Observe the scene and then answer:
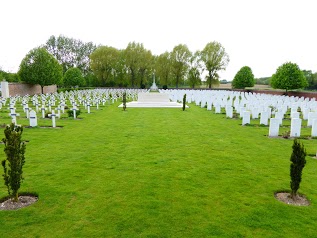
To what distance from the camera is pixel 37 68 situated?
1428 inches

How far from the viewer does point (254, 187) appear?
5.23m

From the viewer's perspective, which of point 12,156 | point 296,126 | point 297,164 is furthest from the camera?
point 296,126

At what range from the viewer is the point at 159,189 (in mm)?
5039

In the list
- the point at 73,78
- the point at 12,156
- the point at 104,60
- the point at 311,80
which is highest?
the point at 104,60

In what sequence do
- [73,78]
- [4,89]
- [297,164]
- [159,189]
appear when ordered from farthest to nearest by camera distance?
1. [73,78]
2. [4,89]
3. [159,189]
4. [297,164]

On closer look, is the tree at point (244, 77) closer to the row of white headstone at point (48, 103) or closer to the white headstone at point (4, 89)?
the row of white headstone at point (48, 103)

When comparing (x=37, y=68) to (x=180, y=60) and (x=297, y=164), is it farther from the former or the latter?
(x=297, y=164)

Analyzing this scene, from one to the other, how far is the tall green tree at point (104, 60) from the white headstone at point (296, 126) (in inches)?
2018

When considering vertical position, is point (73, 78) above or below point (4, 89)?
above

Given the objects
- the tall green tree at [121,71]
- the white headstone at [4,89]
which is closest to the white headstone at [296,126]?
the white headstone at [4,89]

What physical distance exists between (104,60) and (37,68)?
22347mm

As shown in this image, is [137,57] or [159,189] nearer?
[159,189]

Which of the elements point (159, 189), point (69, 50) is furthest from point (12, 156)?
point (69, 50)

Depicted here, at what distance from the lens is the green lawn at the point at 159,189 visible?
376cm
